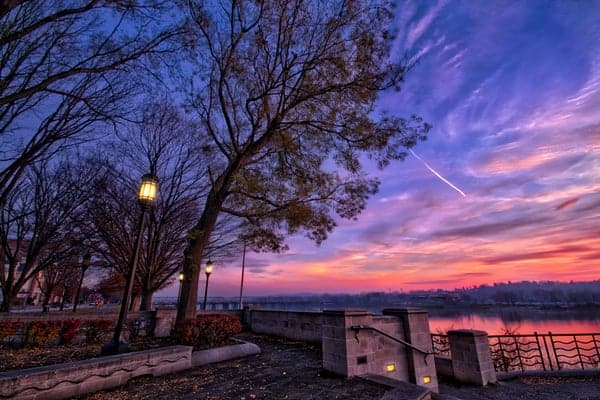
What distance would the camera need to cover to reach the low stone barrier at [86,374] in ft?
13.7

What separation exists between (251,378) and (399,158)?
30.9 ft

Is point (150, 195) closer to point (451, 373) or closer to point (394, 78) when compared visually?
point (394, 78)

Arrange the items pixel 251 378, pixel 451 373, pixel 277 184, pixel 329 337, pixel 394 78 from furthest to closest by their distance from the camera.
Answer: pixel 277 184, pixel 394 78, pixel 451 373, pixel 329 337, pixel 251 378

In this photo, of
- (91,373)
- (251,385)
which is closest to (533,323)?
(251,385)

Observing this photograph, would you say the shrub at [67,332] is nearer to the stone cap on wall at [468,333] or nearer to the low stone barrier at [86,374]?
the low stone barrier at [86,374]

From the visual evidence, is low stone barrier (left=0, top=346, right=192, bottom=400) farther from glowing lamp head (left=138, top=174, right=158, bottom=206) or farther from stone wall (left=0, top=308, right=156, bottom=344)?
stone wall (left=0, top=308, right=156, bottom=344)

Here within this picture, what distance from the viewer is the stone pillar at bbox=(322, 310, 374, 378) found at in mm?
6020

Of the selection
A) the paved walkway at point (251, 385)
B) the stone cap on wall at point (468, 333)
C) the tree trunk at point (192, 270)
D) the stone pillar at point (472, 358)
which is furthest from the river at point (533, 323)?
the paved walkway at point (251, 385)

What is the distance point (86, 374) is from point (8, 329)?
7.28 m

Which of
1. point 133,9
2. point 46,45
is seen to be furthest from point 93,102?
point 133,9

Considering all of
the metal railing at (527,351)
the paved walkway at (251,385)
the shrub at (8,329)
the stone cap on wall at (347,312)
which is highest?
the stone cap on wall at (347,312)

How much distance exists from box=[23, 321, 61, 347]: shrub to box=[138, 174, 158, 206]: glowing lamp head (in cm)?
596

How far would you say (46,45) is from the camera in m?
7.13

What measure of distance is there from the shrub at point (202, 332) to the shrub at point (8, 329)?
5.35 m
